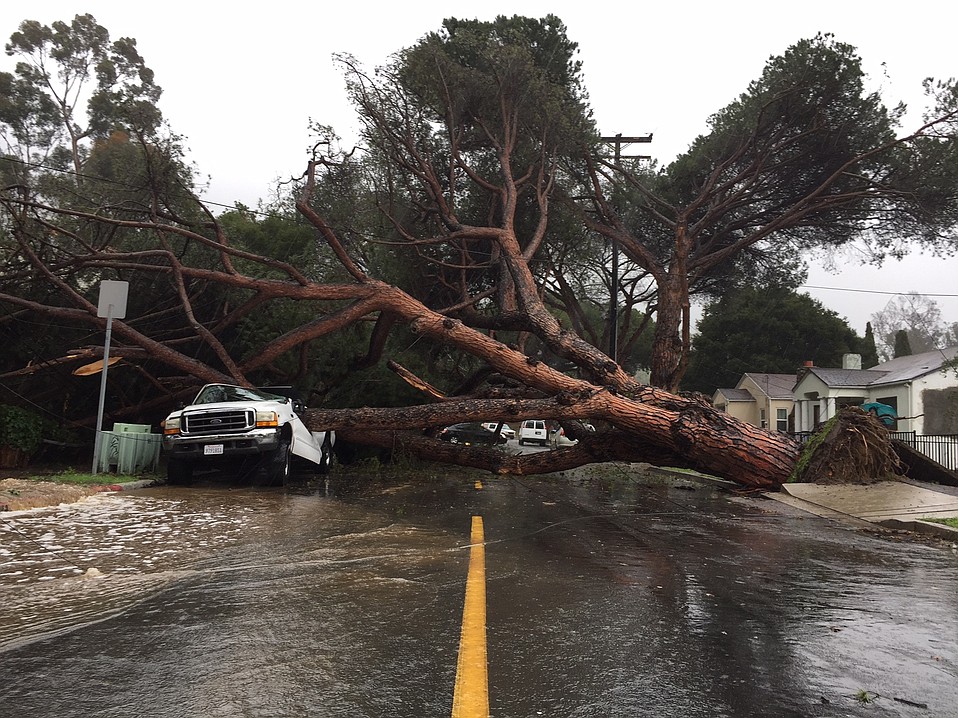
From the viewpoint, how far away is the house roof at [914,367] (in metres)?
34.6

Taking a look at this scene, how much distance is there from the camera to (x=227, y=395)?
14859mm

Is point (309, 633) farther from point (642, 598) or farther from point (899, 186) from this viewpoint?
point (899, 186)

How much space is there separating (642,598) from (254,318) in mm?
15719

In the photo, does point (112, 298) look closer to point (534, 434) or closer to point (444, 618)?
point (444, 618)

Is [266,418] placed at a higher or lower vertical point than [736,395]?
lower

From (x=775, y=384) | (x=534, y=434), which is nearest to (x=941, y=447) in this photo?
(x=775, y=384)

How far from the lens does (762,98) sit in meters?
21.7

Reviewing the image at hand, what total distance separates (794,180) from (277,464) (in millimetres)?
17592

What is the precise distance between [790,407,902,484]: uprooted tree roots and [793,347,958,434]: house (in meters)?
15.6

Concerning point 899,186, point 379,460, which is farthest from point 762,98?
point 379,460

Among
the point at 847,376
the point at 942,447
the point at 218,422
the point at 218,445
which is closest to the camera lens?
the point at 218,445

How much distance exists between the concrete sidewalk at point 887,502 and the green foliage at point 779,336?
43.6 metres

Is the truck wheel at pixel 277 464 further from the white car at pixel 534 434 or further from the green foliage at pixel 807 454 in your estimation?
the white car at pixel 534 434

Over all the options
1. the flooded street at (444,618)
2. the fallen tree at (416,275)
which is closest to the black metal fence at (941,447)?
the fallen tree at (416,275)
